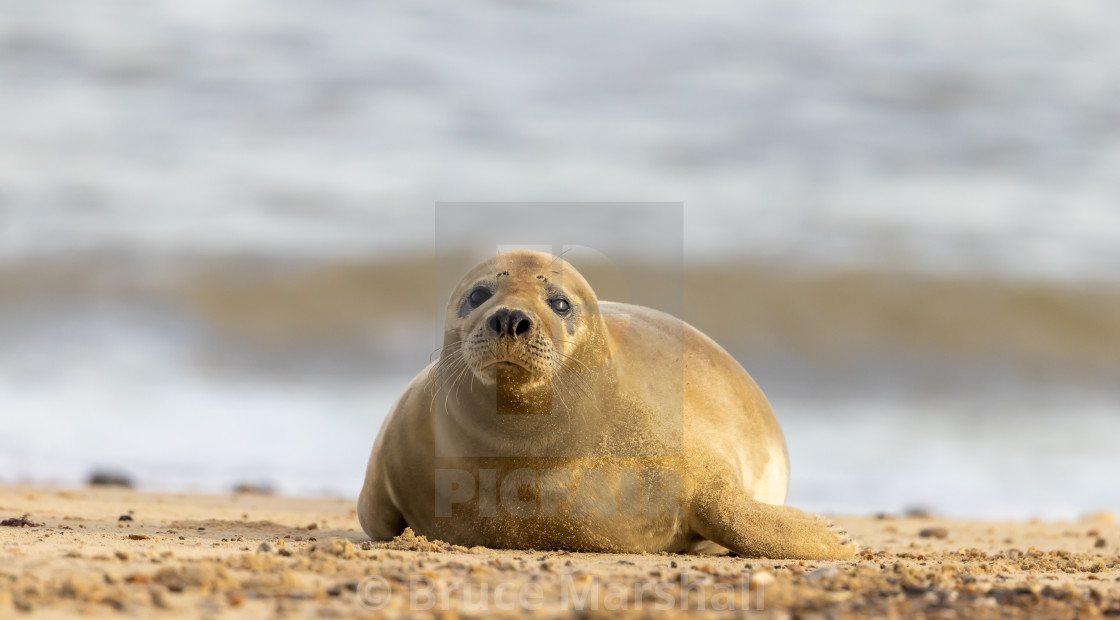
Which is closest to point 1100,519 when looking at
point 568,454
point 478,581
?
point 568,454

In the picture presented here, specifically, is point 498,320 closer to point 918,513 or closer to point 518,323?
point 518,323

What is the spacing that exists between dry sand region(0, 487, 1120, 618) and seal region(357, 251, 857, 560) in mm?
141

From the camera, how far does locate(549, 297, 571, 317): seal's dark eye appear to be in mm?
4539

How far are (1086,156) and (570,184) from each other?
23.3 ft

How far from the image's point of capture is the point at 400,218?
14.8m

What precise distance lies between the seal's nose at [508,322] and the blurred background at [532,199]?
3833 millimetres

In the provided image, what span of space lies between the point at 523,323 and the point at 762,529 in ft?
3.90

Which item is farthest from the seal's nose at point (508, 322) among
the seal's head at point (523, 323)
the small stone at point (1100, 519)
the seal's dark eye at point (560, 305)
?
the small stone at point (1100, 519)

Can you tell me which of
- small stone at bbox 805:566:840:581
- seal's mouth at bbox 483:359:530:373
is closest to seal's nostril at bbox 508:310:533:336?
seal's mouth at bbox 483:359:530:373

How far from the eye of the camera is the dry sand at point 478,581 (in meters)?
2.92

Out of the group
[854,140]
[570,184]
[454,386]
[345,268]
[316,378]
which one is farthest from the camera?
[854,140]

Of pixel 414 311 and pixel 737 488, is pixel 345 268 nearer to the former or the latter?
pixel 414 311

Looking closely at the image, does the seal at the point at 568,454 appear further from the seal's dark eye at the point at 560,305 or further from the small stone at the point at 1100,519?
the small stone at the point at 1100,519

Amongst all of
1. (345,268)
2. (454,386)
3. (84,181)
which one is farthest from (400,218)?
(454,386)
